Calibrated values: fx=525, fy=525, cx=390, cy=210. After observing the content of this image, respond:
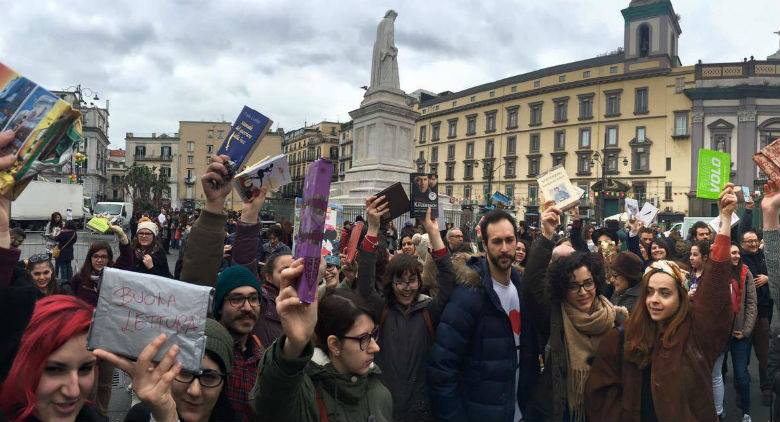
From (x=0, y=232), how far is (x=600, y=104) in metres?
58.7

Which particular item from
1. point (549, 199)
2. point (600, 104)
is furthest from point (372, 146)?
point (600, 104)

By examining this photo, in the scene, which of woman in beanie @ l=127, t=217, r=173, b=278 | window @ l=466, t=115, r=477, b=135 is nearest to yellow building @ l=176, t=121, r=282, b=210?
window @ l=466, t=115, r=477, b=135

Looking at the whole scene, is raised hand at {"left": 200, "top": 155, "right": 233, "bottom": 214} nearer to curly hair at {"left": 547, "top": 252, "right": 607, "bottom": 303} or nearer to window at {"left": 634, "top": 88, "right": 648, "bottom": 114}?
curly hair at {"left": 547, "top": 252, "right": 607, "bottom": 303}

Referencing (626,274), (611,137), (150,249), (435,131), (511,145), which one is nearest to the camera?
(626,274)

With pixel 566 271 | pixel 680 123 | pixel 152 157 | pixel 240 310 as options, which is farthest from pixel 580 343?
pixel 152 157

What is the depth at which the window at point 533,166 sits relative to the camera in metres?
59.0

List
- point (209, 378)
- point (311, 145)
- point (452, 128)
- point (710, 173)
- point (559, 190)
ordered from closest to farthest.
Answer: point (209, 378)
point (559, 190)
point (710, 173)
point (452, 128)
point (311, 145)

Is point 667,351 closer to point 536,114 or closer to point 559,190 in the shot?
point 559,190

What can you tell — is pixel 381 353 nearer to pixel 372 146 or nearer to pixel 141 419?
pixel 141 419

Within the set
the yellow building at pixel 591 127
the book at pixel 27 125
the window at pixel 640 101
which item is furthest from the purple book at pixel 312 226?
the window at pixel 640 101

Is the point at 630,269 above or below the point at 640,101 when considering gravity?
below

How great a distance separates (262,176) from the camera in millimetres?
3539

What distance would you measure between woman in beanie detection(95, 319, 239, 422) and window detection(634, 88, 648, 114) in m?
56.4

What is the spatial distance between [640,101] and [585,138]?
634cm
